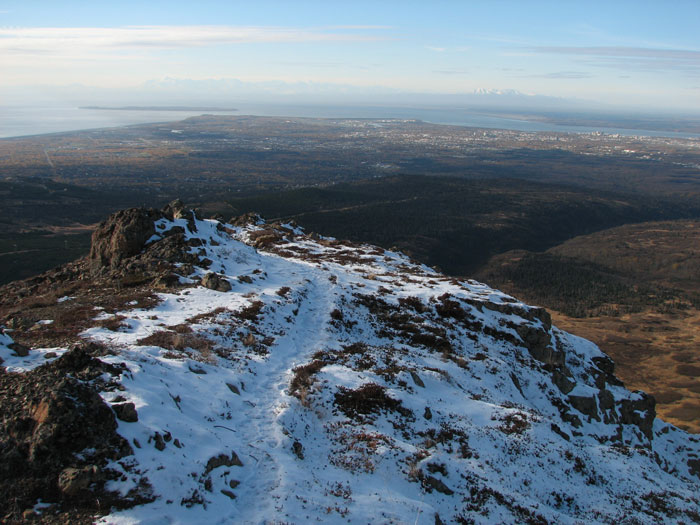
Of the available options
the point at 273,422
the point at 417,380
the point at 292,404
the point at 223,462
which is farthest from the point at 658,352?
the point at 223,462

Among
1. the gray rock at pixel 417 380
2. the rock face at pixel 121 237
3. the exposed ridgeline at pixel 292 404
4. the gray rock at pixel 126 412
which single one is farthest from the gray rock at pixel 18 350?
the rock face at pixel 121 237

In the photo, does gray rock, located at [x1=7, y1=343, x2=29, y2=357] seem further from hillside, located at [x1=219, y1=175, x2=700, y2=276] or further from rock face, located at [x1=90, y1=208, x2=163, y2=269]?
hillside, located at [x1=219, y1=175, x2=700, y2=276]

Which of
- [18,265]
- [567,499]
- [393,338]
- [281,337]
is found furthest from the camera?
[18,265]

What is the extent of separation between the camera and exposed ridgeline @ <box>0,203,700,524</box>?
10.9 meters

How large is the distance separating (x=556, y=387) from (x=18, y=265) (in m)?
94.9

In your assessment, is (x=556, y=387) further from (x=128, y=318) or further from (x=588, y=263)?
(x=588, y=263)

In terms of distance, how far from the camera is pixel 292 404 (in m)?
17.0

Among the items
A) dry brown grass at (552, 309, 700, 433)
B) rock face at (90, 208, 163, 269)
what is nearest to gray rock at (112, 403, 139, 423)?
rock face at (90, 208, 163, 269)

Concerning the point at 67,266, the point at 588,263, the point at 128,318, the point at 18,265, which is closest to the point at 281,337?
the point at 128,318

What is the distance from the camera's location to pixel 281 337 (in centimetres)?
2447

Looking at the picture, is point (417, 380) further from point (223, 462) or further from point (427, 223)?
point (427, 223)

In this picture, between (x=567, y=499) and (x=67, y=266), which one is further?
(x=67, y=266)

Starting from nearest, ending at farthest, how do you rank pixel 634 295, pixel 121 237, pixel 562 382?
1. pixel 562 382
2. pixel 121 237
3. pixel 634 295

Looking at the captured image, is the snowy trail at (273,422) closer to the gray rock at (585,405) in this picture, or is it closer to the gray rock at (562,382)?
the gray rock at (562,382)
